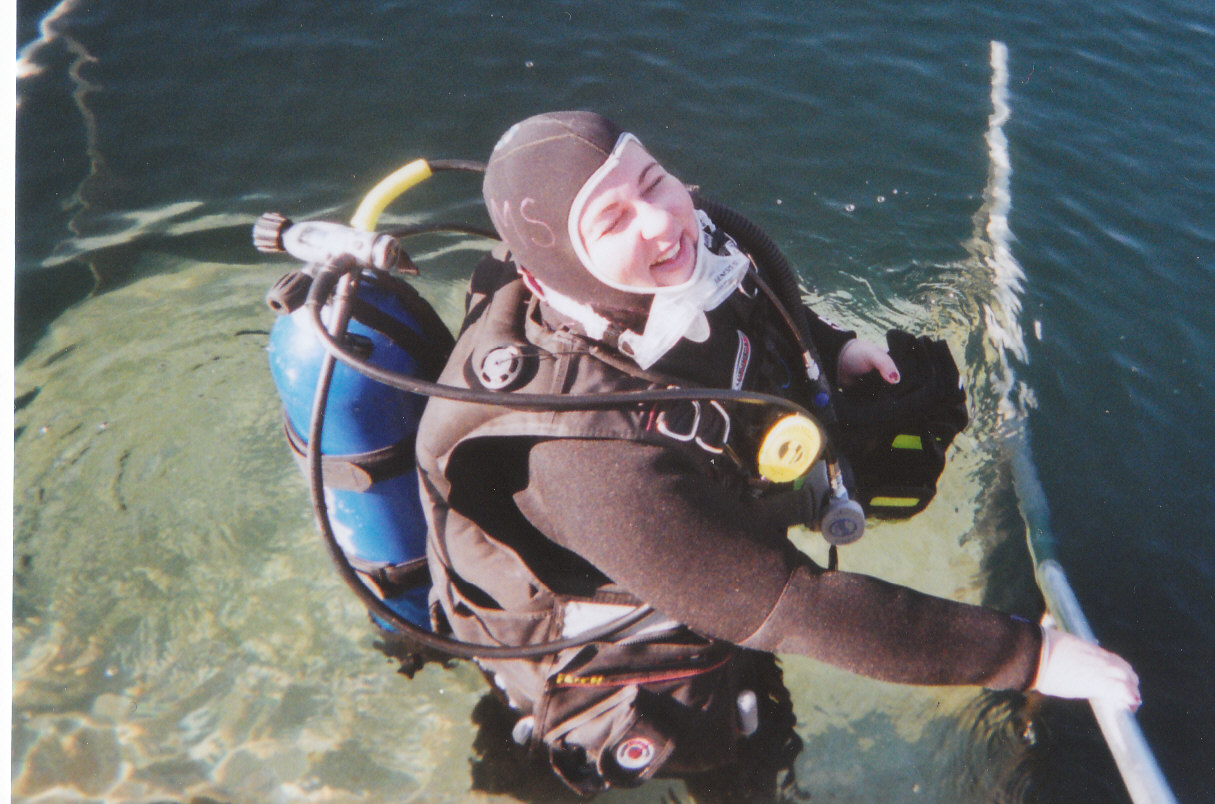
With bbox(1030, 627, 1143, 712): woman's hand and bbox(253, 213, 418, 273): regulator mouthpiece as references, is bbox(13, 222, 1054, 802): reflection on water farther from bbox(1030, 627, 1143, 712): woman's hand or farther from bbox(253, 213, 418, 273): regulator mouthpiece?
bbox(253, 213, 418, 273): regulator mouthpiece

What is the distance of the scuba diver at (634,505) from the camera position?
1.62m

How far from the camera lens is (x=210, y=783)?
2547mm

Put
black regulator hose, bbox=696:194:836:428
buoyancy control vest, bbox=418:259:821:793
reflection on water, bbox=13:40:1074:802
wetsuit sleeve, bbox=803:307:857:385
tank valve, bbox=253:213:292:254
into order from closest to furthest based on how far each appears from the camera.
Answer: buoyancy control vest, bbox=418:259:821:793 < tank valve, bbox=253:213:292:254 < black regulator hose, bbox=696:194:836:428 < reflection on water, bbox=13:40:1074:802 < wetsuit sleeve, bbox=803:307:857:385

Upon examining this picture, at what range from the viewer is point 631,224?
69.3 inches

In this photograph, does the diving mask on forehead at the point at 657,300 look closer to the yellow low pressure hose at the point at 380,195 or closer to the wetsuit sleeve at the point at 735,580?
the wetsuit sleeve at the point at 735,580

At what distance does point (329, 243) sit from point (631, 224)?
2.36 ft

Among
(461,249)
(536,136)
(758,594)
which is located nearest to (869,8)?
(461,249)

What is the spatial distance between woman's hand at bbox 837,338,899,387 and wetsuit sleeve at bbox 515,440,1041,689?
1010 millimetres

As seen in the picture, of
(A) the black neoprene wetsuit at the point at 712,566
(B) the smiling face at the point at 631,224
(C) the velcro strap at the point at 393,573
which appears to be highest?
(B) the smiling face at the point at 631,224

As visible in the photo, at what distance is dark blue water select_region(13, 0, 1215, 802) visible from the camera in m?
2.99

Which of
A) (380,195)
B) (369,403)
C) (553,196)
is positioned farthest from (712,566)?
(380,195)

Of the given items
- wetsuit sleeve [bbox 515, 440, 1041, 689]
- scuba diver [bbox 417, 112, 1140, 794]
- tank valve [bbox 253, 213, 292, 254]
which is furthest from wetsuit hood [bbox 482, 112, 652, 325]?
tank valve [bbox 253, 213, 292, 254]

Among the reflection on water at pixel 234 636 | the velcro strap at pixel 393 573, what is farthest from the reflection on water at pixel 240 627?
the velcro strap at pixel 393 573

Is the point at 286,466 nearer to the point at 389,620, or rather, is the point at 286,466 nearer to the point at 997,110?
the point at 389,620
